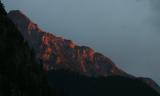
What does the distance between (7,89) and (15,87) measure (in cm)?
1354

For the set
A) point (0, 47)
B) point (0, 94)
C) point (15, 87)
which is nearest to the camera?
point (0, 94)

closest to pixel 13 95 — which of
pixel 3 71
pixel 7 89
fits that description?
pixel 7 89

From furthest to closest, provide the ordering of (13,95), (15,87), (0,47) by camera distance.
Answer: (0,47) < (15,87) < (13,95)

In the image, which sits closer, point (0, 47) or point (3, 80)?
point (3, 80)

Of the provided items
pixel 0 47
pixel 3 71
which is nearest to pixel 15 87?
pixel 3 71

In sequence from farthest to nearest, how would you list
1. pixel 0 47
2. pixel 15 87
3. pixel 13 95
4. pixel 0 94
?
1. pixel 0 47
2. pixel 15 87
3. pixel 13 95
4. pixel 0 94

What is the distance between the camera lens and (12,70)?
19962 cm

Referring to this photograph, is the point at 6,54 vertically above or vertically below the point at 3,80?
above

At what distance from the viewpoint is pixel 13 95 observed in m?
173

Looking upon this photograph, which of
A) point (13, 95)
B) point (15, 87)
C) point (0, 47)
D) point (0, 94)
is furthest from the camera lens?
point (0, 47)

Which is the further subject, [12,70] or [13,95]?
[12,70]

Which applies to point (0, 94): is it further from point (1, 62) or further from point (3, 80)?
point (1, 62)

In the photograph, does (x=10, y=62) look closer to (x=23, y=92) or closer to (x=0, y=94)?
(x=23, y=92)

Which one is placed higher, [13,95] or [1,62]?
[1,62]
